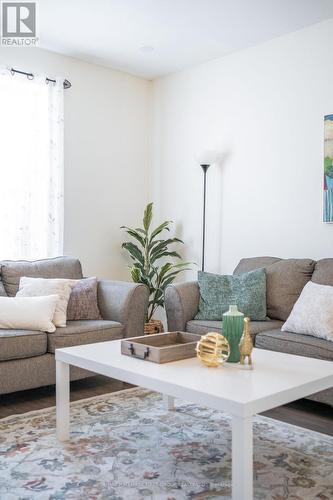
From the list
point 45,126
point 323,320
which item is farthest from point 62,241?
point 323,320

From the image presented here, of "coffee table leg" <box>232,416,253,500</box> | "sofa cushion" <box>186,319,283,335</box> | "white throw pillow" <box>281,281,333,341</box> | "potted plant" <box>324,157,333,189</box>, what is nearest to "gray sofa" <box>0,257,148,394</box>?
"sofa cushion" <box>186,319,283,335</box>

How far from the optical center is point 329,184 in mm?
3834

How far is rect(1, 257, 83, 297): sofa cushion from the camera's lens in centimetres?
377

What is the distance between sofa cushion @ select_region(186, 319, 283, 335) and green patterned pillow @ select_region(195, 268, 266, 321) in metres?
0.08

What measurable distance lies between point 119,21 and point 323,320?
2579 millimetres

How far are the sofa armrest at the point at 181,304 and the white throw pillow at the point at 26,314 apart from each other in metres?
0.87

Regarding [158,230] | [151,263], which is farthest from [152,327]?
[158,230]

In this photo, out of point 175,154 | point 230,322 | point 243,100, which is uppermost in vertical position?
point 243,100

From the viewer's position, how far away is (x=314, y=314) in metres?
3.14

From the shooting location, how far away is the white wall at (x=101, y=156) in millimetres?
4660

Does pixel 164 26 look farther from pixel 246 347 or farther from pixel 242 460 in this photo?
pixel 242 460

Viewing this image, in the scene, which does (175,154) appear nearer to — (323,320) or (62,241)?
(62,241)

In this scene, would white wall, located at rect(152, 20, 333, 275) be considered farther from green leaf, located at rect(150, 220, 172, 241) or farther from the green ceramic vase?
the green ceramic vase

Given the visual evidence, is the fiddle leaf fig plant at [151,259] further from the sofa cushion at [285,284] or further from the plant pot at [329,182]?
the plant pot at [329,182]
